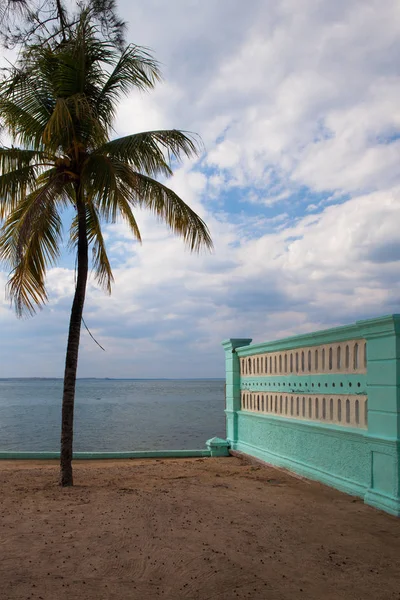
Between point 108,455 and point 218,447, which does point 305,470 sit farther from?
point 108,455

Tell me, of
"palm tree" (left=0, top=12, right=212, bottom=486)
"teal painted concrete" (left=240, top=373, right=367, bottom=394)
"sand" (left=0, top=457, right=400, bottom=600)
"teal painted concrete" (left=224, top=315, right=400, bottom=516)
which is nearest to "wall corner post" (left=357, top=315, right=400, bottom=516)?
"teal painted concrete" (left=224, top=315, right=400, bottom=516)

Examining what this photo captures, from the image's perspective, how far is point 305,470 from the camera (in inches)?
278

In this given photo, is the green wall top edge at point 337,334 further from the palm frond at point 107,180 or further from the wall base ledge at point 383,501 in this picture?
the palm frond at point 107,180

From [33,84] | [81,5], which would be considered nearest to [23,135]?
[33,84]

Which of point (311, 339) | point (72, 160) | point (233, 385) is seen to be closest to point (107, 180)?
point (72, 160)

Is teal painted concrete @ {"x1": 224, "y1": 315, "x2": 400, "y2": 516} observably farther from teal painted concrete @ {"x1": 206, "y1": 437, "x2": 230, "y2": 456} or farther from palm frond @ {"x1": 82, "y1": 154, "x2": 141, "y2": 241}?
palm frond @ {"x1": 82, "y1": 154, "x2": 141, "y2": 241}

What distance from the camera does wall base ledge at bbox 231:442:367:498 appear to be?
5902mm

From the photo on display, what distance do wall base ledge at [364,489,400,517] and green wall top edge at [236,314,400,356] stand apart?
1612 millimetres

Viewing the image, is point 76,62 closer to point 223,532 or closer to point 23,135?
point 23,135

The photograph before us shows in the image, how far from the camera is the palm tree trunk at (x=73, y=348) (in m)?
7.12

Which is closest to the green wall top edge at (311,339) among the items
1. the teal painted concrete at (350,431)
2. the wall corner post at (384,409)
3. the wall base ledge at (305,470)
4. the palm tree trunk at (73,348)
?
the teal painted concrete at (350,431)

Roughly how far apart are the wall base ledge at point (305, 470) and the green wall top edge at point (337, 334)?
1.61 metres

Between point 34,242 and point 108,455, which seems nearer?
point 34,242

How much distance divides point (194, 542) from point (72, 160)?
5.33 metres
